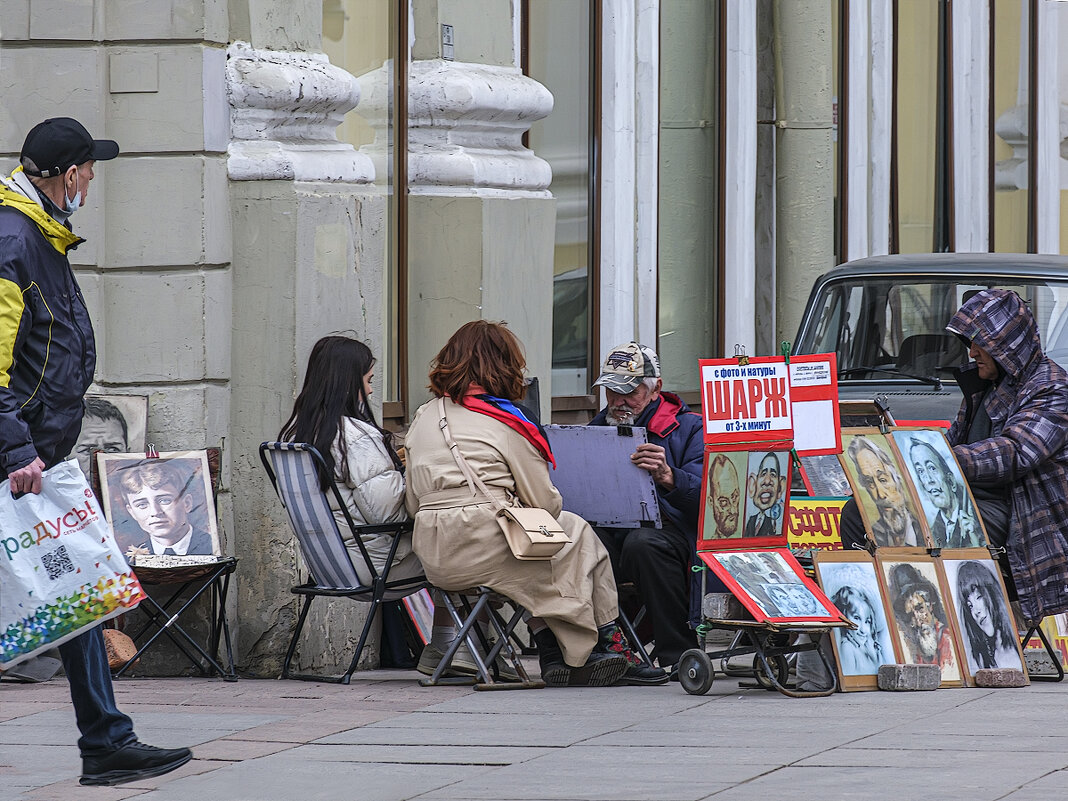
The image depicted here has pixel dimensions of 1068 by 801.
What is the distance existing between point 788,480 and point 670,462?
77 cm

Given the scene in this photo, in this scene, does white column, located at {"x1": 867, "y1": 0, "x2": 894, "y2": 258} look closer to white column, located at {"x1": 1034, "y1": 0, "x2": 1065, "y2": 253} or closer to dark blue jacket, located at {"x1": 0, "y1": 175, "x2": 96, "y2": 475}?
white column, located at {"x1": 1034, "y1": 0, "x2": 1065, "y2": 253}

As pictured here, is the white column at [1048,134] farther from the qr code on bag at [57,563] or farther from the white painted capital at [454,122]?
the qr code on bag at [57,563]

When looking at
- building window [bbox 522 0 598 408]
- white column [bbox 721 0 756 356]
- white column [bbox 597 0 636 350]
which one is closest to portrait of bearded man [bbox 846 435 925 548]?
building window [bbox 522 0 598 408]

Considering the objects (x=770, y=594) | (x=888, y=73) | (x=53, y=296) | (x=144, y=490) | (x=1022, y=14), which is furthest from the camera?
(x=1022, y=14)

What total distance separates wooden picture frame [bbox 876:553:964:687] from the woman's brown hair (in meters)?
1.66

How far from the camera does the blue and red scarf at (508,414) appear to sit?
26.2ft

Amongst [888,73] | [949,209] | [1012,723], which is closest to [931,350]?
[1012,723]

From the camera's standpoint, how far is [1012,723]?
688 centimetres

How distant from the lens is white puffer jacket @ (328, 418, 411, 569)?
806cm

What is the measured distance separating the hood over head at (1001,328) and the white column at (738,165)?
225 inches

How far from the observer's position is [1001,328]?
8148mm

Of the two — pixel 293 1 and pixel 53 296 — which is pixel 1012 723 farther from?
pixel 293 1

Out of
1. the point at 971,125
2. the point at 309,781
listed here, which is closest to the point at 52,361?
the point at 309,781

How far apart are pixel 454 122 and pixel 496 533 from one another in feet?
9.72
